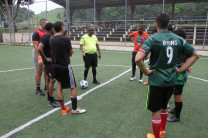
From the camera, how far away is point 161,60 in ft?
8.36

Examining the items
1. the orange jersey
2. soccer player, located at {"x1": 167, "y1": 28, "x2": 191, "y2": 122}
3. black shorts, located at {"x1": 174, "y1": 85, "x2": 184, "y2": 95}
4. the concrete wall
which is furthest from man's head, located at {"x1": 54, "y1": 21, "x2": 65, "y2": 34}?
the concrete wall

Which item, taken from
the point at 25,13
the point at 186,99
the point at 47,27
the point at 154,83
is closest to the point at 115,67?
the point at 186,99

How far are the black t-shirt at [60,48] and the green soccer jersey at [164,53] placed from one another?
1778 mm

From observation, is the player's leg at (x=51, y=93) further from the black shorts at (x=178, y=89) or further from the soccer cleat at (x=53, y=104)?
the black shorts at (x=178, y=89)

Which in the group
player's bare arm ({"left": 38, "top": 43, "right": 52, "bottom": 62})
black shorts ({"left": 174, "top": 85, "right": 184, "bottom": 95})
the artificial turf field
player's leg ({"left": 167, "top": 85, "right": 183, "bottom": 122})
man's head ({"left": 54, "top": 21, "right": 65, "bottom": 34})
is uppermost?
man's head ({"left": 54, "top": 21, "right": 65, "bottom": 34})

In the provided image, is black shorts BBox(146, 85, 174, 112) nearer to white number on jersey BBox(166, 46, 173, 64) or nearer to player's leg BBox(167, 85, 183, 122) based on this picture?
white number on jersey BBox(166, 46, 173, 64)

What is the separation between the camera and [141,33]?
6.16 m

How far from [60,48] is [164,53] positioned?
6.77 feet

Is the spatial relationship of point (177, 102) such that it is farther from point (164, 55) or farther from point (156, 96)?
point (164, 55)

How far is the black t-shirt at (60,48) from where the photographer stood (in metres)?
3.63

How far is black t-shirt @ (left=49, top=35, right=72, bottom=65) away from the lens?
3.63 meters

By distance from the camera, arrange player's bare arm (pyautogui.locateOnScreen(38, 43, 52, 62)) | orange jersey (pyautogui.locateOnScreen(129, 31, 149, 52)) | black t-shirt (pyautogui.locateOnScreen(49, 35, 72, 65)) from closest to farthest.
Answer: black t-shirt (pyautogui.locateOnScreen(49, 35, 72, 65)) → player's bare arm (pyautogui.locateOnScreen(38, 43, 52, 62)) → orange jersey (pyautogui.locateOnScreen(129, 31, 149, 52))

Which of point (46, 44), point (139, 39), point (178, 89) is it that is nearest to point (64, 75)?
point (46, 44)

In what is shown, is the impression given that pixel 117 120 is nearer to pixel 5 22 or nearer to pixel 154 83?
pixel 154 83
